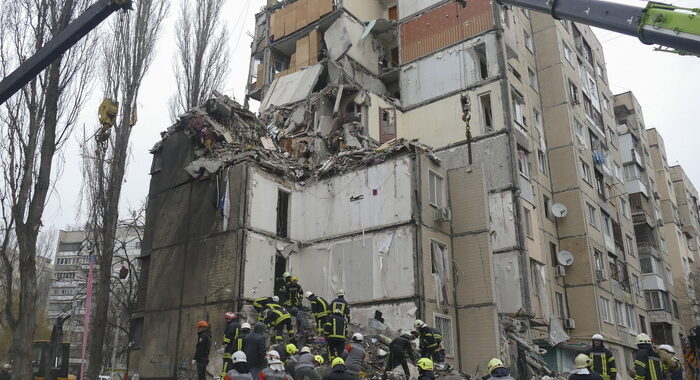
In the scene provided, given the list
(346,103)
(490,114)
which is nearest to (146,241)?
(346,103)

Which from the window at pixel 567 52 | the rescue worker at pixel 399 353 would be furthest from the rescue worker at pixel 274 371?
the window at pixel 567 52

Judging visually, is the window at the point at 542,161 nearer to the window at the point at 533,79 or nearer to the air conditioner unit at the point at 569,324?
the window at the point at 533,79

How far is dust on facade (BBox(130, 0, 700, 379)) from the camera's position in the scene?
61.2 ft

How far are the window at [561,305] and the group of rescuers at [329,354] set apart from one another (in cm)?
1695

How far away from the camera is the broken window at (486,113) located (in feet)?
86.9

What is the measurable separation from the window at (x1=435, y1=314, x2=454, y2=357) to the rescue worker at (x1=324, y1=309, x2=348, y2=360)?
213 inches

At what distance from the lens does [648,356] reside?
9.09 metres

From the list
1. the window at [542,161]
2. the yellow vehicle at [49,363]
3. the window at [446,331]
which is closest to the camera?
the yellow vehicle at [49,363]

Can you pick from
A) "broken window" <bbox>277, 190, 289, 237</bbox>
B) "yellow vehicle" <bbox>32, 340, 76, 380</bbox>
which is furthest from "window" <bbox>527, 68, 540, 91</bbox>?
"yellow vehicle" <bbox>32, 340, 76, 380</bbox>

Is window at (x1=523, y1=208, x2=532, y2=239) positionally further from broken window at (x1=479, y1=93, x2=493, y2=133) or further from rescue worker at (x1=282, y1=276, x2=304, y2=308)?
rescue worker at (x1=282, y1=276, x2=304, y2=308)

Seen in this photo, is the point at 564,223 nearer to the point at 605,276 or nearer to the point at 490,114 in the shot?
the point at 605,276

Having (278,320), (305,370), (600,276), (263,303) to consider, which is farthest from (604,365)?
(600,276)

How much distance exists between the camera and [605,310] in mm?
30391

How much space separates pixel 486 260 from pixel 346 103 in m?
13.1
